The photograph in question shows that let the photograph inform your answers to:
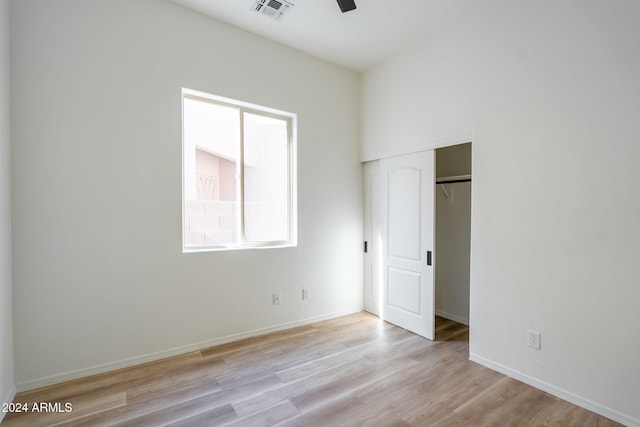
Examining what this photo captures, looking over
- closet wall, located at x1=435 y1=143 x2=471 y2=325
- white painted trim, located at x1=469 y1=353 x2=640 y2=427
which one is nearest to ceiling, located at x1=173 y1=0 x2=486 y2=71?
closet wall, located at x1=435 y1=143 x2=471 y2=325

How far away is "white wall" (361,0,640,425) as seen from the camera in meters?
1.96

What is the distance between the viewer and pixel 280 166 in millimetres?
3588

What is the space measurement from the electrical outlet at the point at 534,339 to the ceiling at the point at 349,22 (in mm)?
2853

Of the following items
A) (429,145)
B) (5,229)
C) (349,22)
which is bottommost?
(5,229)

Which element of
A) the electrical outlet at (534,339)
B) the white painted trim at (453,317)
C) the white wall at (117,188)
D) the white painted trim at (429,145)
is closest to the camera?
the white wall at (117,188)

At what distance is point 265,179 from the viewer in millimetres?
3482

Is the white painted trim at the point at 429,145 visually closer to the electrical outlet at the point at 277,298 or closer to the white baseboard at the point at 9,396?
the electrical outlet at the point at 277,298

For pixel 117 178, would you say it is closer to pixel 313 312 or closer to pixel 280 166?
pixel 280 166

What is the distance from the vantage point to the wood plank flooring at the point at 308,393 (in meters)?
1.96

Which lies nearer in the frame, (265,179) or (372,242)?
(265,179)

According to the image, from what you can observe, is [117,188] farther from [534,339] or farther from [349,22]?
[534,339]

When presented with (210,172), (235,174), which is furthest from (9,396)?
(235,174)

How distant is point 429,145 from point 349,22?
4.84 ft

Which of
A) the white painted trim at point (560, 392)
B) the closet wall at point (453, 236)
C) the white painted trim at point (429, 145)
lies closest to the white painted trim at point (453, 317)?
→ the closet wall at point (453, 236)
